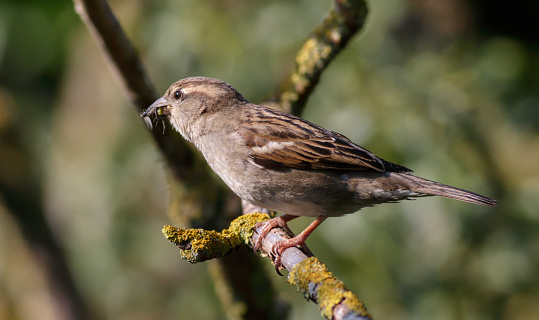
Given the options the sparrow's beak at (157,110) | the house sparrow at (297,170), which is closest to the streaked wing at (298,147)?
the house sparrow at (297,170)

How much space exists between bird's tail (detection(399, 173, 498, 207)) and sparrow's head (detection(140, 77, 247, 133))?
4.59ft

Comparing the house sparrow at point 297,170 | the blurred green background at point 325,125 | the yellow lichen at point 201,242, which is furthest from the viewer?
the blurred green background at point 325,125

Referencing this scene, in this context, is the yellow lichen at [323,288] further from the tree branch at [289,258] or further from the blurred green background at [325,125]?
the blurred green background at [325,125]

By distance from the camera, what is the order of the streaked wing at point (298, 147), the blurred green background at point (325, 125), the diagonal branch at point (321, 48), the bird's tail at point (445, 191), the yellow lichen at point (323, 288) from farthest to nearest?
the blurred green background at point (325, 125)
the diagonal branch at point (321, 48)
the streaked wing at point (298, 147)
the bird's tail at point (445, 191)
the yellow lichen at point (323, 288)

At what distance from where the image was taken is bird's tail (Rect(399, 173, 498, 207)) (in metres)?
3.38

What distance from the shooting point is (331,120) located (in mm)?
5430

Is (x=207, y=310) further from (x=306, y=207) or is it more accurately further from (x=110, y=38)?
(x=110, y=38)

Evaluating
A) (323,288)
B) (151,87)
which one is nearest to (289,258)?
(323,288)

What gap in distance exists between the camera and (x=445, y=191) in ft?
11.5

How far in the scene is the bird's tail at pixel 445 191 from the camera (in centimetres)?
338

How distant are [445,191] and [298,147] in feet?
3.16

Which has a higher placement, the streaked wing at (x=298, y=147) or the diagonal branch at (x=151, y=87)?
the diagonal branch at (x=151, y=87)

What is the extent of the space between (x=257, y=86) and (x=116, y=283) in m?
2.83

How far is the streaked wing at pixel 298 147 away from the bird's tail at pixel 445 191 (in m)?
0.21
